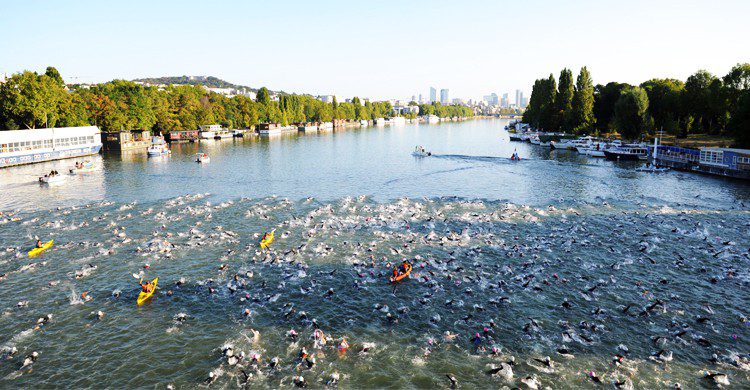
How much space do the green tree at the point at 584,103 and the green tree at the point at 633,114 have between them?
24.3m

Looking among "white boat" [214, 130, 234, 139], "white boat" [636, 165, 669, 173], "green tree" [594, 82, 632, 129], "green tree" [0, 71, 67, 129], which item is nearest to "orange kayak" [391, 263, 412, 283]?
"white boat" [636, 165, 669, 173]

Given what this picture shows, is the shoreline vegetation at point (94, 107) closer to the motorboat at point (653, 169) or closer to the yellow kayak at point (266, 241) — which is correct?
the yellow kayak at point (266, 241)

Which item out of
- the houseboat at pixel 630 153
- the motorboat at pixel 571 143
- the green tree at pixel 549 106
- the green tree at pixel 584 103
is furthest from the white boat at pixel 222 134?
the houseboat at pixel 630 153

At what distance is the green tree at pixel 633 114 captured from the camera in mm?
121812

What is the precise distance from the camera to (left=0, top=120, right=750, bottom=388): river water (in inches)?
894

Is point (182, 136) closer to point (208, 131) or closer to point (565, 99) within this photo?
point (208, 131)

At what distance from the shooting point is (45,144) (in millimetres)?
100625

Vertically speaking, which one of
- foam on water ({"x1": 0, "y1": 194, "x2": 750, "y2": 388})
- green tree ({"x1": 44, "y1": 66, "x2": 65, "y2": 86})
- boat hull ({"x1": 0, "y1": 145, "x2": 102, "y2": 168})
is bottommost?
foam on water ({"x1": 0, "y1": 194, "x2": 750, "y2": 388})

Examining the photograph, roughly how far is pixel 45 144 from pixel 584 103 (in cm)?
15708

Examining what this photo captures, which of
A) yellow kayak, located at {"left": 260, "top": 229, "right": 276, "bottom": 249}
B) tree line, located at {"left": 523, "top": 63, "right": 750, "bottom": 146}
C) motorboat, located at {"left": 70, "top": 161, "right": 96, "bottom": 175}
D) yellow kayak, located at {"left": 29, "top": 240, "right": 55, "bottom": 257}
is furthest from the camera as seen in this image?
tree line, located at {"left": 523, "top": 63, "right": 750, "bottom": 146}

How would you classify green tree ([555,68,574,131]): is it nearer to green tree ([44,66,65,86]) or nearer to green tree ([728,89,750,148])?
green tree ([728,89,750,148])

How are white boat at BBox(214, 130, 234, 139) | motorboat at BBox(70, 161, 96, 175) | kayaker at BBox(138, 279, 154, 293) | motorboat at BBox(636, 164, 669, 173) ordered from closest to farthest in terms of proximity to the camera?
kayaker at BBox(138, 279, 154, 293) → motorboat at BBox(70, 161, 96, 175) → motorboat at BBox(636, 164, 669, 173) → white boat at BBox(214, 130, 234, 139)

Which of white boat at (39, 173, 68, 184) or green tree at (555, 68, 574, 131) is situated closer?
white boat at (39, 173, 68, 184)

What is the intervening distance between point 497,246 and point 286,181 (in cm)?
4726
